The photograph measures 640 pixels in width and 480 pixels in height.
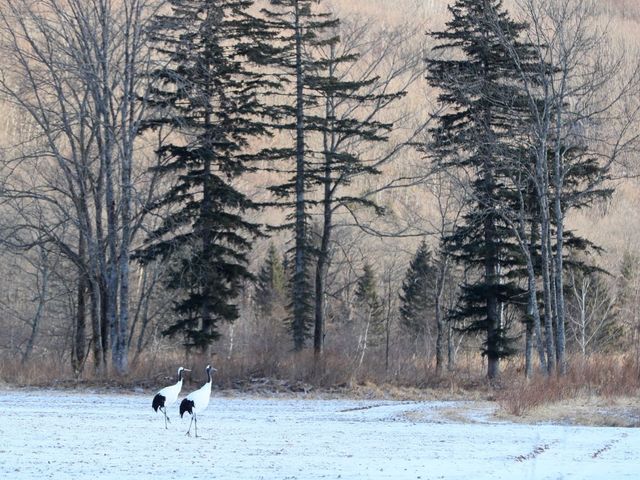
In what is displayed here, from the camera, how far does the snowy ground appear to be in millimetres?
11719

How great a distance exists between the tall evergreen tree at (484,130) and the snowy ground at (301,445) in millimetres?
11670

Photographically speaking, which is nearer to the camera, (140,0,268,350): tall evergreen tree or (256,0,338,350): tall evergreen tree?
(140,0,268,350): tall evergreen tree

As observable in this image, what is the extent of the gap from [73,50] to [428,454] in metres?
19.0

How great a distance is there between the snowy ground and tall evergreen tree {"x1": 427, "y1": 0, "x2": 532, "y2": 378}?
11.7m

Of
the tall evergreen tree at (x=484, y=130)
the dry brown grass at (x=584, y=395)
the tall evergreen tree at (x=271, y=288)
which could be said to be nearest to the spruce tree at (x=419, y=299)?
the tall evergreen tree at (x=271, y=288)

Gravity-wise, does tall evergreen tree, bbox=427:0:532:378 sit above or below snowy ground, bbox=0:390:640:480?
above

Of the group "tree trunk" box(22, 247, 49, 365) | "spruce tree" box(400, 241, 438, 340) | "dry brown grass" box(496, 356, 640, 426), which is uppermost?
"spruce tree" box(400, 241, 438, 340)

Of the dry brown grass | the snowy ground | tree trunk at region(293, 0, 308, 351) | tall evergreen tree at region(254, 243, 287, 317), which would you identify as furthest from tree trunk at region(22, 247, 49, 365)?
tall evergreen tree at region(254, 243, 287, 317)

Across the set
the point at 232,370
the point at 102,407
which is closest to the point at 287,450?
the point at 102,407

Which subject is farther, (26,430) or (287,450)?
(26,430)

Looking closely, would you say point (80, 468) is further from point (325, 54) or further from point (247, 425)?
point (325, 54)

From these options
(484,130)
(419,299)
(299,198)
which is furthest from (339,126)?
(419,299)

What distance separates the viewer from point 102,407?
2155 cm

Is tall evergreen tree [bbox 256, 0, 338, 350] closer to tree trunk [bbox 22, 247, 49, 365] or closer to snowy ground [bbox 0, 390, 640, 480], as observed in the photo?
tree trunk [bbox 22, 247, 49, 365]
